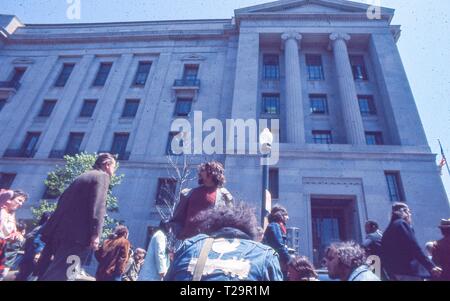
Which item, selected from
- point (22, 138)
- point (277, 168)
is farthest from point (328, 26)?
point (22, 138)

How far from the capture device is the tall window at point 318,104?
19180 millimetres

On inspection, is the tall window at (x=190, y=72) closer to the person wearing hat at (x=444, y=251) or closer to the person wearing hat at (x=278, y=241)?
the person wearing hat at (x=278, y=241)

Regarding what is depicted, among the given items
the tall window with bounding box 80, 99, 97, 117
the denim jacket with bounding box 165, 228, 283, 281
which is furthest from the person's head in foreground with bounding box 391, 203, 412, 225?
the tall window with bounding box 80, 99, 97, 117

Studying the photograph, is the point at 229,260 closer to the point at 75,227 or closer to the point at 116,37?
the point at 75,227

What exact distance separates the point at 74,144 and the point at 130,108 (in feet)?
16.1

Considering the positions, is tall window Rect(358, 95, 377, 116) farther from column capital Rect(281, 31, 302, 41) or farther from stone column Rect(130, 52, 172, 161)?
stone column Rect(130, 52, 172, 161)

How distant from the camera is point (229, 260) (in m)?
2.07

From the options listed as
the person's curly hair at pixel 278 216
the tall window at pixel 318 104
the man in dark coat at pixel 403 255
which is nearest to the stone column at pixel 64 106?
the tall window at pixel 318 104

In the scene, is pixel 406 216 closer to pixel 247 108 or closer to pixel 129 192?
pixel 247 108
